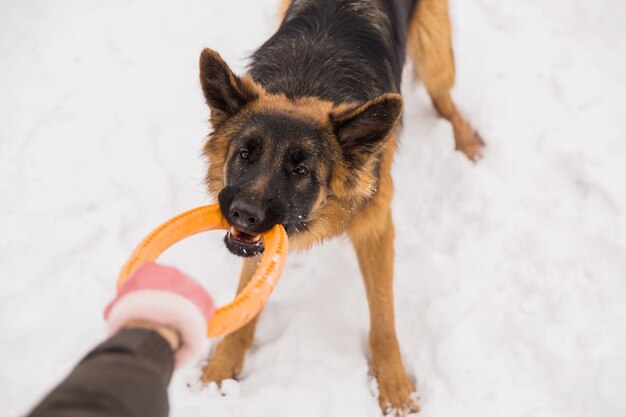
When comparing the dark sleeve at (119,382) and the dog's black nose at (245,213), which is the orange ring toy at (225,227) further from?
the dark sleeve at (119,382)

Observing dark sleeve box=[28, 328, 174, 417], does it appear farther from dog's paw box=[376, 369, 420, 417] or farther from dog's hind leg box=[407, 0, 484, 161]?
dog's hind leg box=[407, 0, 484, 161]

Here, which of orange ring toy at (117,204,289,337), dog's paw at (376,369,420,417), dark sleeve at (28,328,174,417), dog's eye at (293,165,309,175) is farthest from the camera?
dog's paw at (376,369,420,417)

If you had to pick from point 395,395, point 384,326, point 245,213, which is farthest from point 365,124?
point 395,395

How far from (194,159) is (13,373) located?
232cm

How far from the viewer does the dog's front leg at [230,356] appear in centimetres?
403

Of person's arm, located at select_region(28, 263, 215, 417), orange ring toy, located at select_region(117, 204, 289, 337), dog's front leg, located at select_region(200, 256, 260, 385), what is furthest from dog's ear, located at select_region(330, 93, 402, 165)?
person's arm, located at select_region(28, 263, 215, 417)

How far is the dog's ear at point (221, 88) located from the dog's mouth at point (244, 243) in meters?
0.78

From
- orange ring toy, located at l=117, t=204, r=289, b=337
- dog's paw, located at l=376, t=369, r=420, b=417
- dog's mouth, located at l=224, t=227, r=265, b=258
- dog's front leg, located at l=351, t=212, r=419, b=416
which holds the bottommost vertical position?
dog's paw, located at l=376, t=369, r=420, b=417

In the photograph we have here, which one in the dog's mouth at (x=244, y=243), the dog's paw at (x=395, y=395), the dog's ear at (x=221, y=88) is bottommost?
the dog's paw at (x=395, y=395)

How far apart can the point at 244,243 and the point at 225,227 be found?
0.22m

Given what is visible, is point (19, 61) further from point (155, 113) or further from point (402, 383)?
point (402, 383)

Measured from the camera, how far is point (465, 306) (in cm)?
449

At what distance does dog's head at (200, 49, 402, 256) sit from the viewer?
10.4ft

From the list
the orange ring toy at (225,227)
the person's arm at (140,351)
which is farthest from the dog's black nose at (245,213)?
the person's arm at (140,351)
